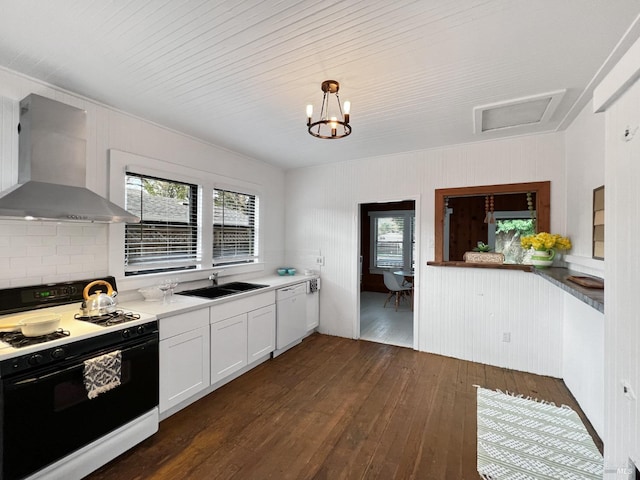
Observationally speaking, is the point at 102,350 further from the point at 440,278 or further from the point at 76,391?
the point at 440,278

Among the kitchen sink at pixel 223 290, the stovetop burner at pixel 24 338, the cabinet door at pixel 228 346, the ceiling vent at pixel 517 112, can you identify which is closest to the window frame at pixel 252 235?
the kitchen sink at pixel 223 290

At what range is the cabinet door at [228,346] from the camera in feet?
9.10

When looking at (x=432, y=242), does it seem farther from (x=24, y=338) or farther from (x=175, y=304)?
(x=24, y=338)

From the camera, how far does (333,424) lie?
237 cm

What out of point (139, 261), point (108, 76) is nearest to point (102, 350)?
point (139, 261)

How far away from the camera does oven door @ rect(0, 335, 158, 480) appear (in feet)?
4.97

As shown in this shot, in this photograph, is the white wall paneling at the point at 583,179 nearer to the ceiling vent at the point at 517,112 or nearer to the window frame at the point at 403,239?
the ceiling vent at the point at 517,112

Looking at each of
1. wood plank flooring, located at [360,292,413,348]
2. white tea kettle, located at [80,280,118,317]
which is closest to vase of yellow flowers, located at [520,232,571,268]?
wood plank flooring, located at [360,292,413,348]

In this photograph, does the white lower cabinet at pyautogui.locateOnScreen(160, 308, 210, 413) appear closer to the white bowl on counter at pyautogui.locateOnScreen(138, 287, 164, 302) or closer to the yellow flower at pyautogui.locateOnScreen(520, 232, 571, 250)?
the white bowl on counter at pyautogui.locateOnScreen(138, 287, 164, 302)

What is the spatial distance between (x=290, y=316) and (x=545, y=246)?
2965 millimetres

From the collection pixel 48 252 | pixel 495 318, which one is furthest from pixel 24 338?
pixel 495 318

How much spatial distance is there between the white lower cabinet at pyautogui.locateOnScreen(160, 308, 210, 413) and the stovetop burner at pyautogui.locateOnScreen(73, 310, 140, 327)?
23 centimetres

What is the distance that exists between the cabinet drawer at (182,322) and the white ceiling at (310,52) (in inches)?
72.1

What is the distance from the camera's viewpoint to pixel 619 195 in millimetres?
934
